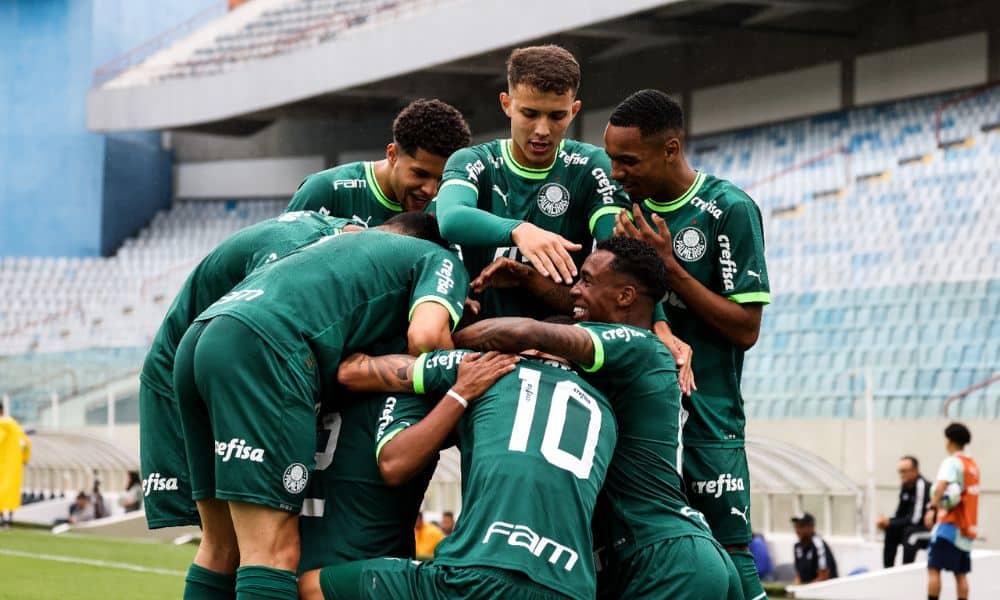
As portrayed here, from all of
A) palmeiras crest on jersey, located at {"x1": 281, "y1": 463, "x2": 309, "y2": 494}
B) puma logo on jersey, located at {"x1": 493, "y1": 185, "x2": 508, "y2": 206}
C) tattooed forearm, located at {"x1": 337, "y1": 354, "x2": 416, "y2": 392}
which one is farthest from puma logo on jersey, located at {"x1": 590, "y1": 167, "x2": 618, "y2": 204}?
palmeiras crest on jersey, located at {"x1": 281, "y1": 463, "x2": 309, "y2": 494}

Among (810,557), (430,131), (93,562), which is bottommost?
(93,562)

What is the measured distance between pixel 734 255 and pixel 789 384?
11272 millimetres

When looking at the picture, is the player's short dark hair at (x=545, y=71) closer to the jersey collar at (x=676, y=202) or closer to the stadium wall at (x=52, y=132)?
the jersey collar at (x=676, y=202)

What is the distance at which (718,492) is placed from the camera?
5.33 metres

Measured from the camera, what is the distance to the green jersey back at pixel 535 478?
13.6ft

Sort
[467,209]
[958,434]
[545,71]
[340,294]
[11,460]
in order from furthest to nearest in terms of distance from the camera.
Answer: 1. [11,460]
2. [958,434]
3. [545,71]
4. [467,209]
5. [340,294]

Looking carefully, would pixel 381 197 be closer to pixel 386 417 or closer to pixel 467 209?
pixel 467 209

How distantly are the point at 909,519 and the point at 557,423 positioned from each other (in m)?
9.05

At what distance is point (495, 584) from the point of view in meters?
4.11

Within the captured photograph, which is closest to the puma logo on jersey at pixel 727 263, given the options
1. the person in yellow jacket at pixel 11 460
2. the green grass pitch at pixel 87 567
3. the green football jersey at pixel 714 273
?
the green football jersey at pixel 714 273

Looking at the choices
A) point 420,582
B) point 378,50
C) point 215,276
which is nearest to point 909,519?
point 215,276

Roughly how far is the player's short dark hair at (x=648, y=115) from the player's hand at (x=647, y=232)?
12.3 inches

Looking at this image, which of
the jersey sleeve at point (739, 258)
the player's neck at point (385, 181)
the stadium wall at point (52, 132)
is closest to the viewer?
the jersey sleeve at point (739, 258)

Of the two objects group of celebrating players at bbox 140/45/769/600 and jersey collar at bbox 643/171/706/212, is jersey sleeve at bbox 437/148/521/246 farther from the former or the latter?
jersey collar at bbox 643/171/706/212
